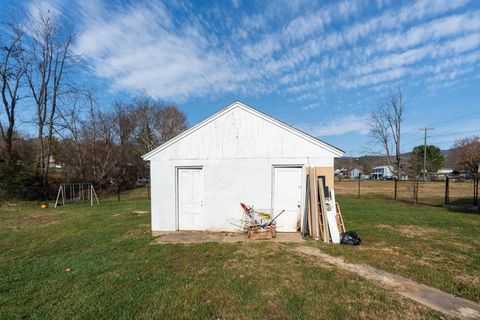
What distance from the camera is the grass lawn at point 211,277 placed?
3227mm

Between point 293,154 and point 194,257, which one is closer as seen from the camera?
point 194,257

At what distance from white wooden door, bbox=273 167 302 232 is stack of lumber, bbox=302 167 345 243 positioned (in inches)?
12.6

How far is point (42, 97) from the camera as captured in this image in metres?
18.8

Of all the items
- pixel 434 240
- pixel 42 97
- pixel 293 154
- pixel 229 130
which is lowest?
pixel 434 240

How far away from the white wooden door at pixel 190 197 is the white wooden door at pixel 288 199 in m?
2.48

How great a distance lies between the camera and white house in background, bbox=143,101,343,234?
23.6 feet

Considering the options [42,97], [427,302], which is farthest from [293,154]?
[42,97]

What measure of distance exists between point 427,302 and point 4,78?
25.4 metres

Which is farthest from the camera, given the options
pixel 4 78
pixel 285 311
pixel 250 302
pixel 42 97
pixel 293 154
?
pixel 42 97

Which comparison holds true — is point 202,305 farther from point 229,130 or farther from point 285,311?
point 229,130

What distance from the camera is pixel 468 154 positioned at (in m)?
40.0

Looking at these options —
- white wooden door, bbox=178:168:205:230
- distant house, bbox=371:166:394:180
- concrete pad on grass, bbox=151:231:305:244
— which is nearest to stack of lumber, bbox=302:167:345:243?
concrete pad on grass, bbox=151:231:305:244

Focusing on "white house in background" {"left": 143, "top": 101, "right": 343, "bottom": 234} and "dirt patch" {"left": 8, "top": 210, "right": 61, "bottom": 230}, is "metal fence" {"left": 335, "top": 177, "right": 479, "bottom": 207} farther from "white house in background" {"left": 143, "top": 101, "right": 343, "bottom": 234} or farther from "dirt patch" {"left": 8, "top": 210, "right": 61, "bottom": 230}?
"dirt patch" {"left": 8, "top": 210, "right": 61, "bottom": 230}

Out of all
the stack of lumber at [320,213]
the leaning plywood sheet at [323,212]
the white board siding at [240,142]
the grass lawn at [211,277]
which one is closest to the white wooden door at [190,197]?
the white board siding at [240,142]
